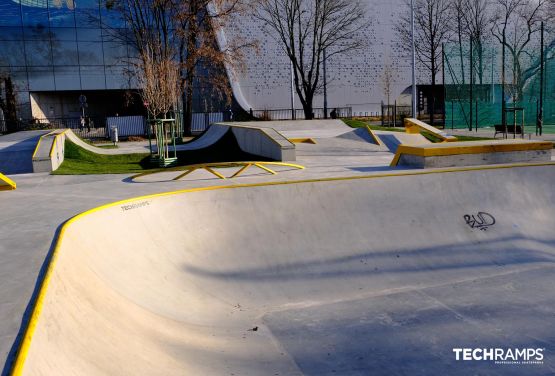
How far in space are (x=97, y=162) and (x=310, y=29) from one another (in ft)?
96.1

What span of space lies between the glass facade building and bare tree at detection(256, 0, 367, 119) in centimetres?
1241

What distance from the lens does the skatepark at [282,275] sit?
188 inches

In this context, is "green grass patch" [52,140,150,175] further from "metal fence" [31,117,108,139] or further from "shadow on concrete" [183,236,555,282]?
"metal fence" [31,117,108,139]

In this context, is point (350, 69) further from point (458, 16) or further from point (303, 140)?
point (303, 140)

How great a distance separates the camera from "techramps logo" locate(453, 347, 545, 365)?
504 centimetres

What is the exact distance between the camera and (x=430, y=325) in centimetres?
596

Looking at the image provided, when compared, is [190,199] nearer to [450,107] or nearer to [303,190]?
[303,190]

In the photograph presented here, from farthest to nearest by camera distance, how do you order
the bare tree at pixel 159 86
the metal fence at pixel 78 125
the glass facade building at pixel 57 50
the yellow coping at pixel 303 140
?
the glass facade building at pixel 57 50
the metal fence at pixel 78 125
the bare tree at pixel 159 86
the yellow coping at pixel 303 140

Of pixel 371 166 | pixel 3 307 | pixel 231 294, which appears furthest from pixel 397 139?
pixel 3 307

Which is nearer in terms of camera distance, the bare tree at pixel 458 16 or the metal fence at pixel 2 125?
the metal fence at pixel 2 125

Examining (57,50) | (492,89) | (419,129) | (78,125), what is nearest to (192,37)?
(57,50)

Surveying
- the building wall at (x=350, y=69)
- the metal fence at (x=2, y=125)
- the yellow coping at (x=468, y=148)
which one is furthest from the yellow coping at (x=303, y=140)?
the metal fence at (x=2, y=125)

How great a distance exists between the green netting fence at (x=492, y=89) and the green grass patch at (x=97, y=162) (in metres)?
24.2

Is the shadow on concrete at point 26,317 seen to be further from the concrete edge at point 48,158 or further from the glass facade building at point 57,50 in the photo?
the glass facade building at point 57,50
